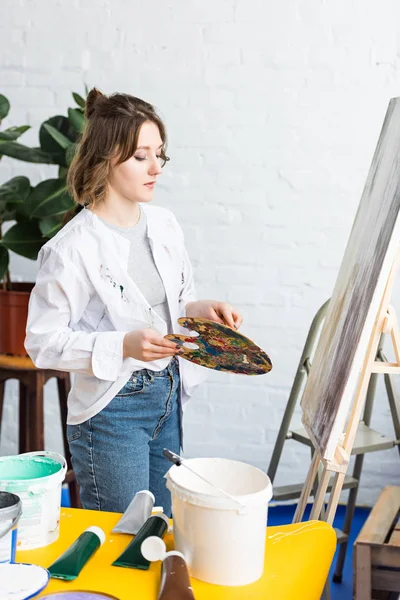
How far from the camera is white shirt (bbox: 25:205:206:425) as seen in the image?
147cm

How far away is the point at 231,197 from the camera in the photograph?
9.37ft

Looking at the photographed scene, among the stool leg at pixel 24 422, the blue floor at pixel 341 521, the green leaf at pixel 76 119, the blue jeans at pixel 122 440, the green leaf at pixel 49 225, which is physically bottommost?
the blue floor at pixel 341 521

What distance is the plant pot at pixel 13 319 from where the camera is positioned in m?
2.28

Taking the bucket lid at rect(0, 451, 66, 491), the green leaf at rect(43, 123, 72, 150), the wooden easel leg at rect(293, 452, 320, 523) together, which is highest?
the green leaf at rect(43, 123, 72, 150)

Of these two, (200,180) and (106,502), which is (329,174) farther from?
(106,502)

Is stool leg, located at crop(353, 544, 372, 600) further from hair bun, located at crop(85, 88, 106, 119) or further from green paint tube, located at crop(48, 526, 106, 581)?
hair bun, located at crop(85, 88, 106, 119)

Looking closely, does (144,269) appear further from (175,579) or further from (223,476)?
(175,579)

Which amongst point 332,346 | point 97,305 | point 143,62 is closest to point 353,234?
point 332,346

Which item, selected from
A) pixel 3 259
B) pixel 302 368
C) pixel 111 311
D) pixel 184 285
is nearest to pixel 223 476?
pixel 111 311

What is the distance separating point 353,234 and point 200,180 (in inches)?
44.4

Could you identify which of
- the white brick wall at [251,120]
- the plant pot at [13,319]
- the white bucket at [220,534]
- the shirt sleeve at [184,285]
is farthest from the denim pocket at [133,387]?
the white brick wall at [251,120]

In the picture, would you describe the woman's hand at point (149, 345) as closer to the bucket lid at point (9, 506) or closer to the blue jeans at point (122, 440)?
the blue jeans at point (122, 440)

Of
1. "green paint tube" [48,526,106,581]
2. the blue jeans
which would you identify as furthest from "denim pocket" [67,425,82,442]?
"green paint tube" [48,526,106,581]

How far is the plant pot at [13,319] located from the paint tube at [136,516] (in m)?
1.19
